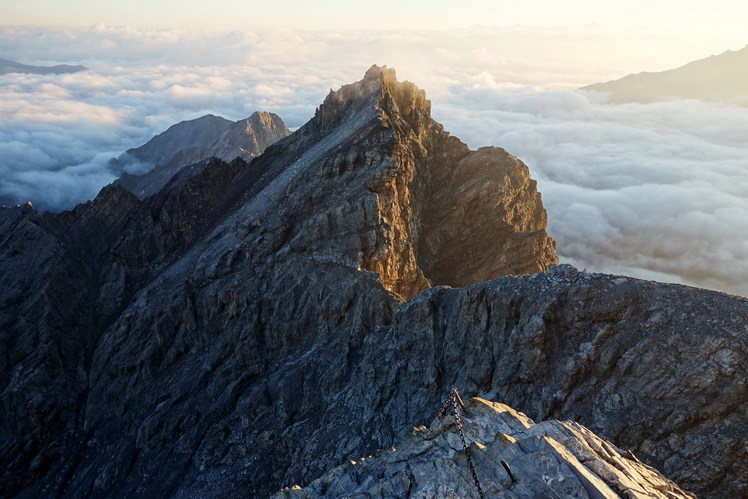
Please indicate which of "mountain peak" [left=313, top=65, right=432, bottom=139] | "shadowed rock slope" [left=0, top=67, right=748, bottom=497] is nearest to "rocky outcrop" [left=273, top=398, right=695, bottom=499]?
"shadowed rock slope" [left=0, top=67, right=748, bottom=497]

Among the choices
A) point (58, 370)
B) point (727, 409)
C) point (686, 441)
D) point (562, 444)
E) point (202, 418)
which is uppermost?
point (562, 444)

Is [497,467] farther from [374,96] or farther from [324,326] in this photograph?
[374,96]

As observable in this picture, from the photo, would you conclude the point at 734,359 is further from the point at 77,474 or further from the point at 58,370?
the point at 58,370

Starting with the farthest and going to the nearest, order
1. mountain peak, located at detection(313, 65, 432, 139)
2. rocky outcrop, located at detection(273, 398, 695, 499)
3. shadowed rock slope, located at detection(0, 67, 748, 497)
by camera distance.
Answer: mountain peak, located at detection(313, 65, 432, 139)
shadowed rock slope, located at detection(0, 67, 748, 497)
rocky outcrop, located at detection(273, 398, 695, 499)

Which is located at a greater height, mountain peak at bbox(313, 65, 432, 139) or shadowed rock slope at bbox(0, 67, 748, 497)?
mountain peak at bbox(313, 65, 432, 139)

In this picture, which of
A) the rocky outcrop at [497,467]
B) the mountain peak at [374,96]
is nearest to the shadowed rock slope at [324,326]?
the mountain peak at [374,96]

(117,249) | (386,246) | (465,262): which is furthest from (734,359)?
(117,249)

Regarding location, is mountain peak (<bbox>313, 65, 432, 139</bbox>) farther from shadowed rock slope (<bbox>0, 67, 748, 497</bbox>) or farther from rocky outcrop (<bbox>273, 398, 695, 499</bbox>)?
rocky outcrop (<bbox>273, 398, 695, 499</bbox>)
